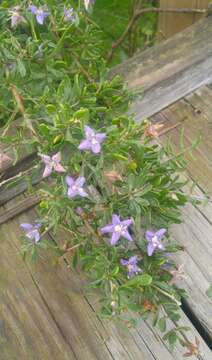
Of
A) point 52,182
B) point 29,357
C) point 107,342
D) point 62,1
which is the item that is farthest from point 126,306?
point 62,1

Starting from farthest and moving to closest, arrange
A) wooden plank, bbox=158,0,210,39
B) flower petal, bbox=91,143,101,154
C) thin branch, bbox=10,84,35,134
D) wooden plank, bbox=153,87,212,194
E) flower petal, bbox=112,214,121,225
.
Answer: wooden plank, bbox=158,0,210,39 → wooden plank, bbox=153,87,212,194 → thin branch, bbox=10,84,35,134 → flower petal, bbox=112,214,121,225 → flower petal, bbox=91,143,101,154

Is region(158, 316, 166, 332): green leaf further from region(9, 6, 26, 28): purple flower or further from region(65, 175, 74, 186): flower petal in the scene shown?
region(9, 6, 26, 28): purple flower

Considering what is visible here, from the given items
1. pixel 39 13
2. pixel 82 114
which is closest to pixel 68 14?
pixel 39 13

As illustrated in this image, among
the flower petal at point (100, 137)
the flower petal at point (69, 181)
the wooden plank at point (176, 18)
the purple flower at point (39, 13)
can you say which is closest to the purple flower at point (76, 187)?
the flower petal at point (69, 181)

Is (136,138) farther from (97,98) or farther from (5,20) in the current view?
(5,20)

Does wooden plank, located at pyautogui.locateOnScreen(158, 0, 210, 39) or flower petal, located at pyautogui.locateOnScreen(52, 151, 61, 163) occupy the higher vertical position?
wooden plank, located at pyautogui.locateOnScreen(158, 0, 210, 39)

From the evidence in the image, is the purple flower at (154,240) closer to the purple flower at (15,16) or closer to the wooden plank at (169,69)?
the wooden plank at (169,69)

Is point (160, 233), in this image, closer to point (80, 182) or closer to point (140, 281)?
point (140, 281)

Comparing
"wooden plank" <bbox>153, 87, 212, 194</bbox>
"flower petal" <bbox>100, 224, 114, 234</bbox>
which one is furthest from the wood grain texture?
"flower petal" <bbox>100, 224, 114, 234</bbox>
